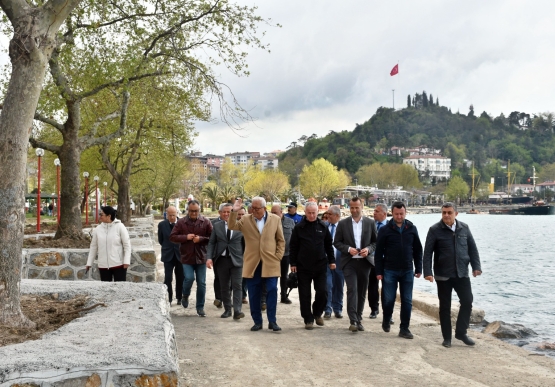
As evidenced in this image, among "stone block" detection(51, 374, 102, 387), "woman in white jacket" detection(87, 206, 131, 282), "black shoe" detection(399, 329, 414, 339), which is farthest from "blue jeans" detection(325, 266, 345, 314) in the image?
"stone block" detection(51, 374, 102, 387)

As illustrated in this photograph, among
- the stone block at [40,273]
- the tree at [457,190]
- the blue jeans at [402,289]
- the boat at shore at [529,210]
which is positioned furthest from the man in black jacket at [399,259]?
the tree at [457,190]

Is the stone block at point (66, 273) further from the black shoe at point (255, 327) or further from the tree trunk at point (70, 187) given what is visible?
the black shoe at point (255, 327)

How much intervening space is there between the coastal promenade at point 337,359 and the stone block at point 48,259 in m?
2.62

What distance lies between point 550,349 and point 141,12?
36.2 feet

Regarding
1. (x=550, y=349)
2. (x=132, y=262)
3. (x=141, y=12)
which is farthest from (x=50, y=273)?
(x=550, y=349)

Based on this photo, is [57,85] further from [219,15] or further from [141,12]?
[219,15]

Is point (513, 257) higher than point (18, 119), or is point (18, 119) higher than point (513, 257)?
point (18, 119)

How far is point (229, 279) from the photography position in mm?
9453

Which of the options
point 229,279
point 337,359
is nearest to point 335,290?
point 229,279

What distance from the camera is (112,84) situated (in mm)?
12773

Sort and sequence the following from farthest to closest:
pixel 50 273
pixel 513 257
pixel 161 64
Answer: pixel 513 257 → pixel 161 64 → pixel 50 273

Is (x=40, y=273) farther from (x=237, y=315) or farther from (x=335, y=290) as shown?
(x=335, y=290)

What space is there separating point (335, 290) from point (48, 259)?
16.7 feet

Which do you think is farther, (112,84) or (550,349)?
(112,84)
